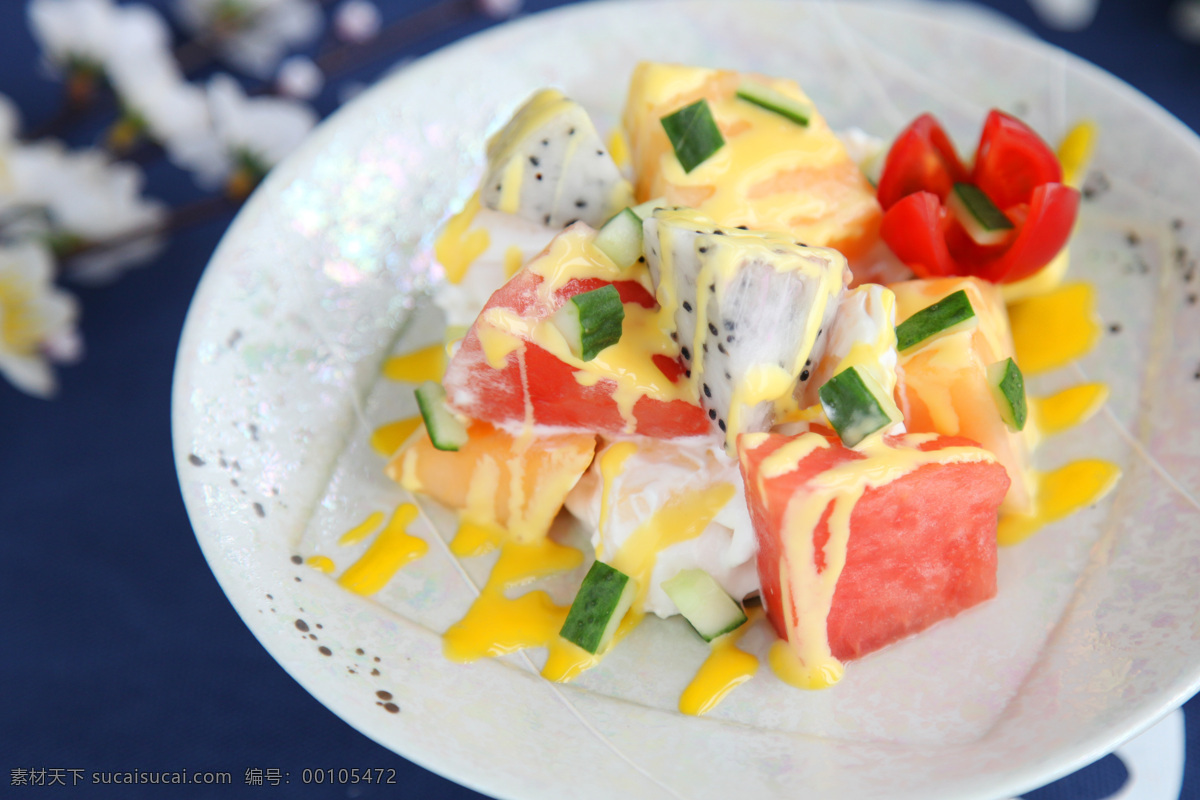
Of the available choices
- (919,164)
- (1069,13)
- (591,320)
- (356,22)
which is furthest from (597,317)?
(1069,13)

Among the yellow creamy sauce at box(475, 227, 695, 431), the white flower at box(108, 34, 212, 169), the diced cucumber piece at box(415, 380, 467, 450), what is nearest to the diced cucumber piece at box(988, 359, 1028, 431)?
the yellow creamy sauce at box(475, 227, 695, 431)

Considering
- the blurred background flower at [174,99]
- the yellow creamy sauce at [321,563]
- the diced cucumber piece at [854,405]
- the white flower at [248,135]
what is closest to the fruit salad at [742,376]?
the diced cucumber piece at [854,405]

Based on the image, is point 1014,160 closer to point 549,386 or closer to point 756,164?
point 756,164

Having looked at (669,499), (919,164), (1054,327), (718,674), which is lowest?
(718,674)

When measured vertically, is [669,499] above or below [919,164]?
below

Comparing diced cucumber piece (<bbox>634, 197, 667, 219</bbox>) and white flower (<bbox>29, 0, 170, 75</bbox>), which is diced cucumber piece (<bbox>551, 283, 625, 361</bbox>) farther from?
white flower (<bbox>29, 0, 170, 75</bbox>)

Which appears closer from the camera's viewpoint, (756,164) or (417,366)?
(756,164)
